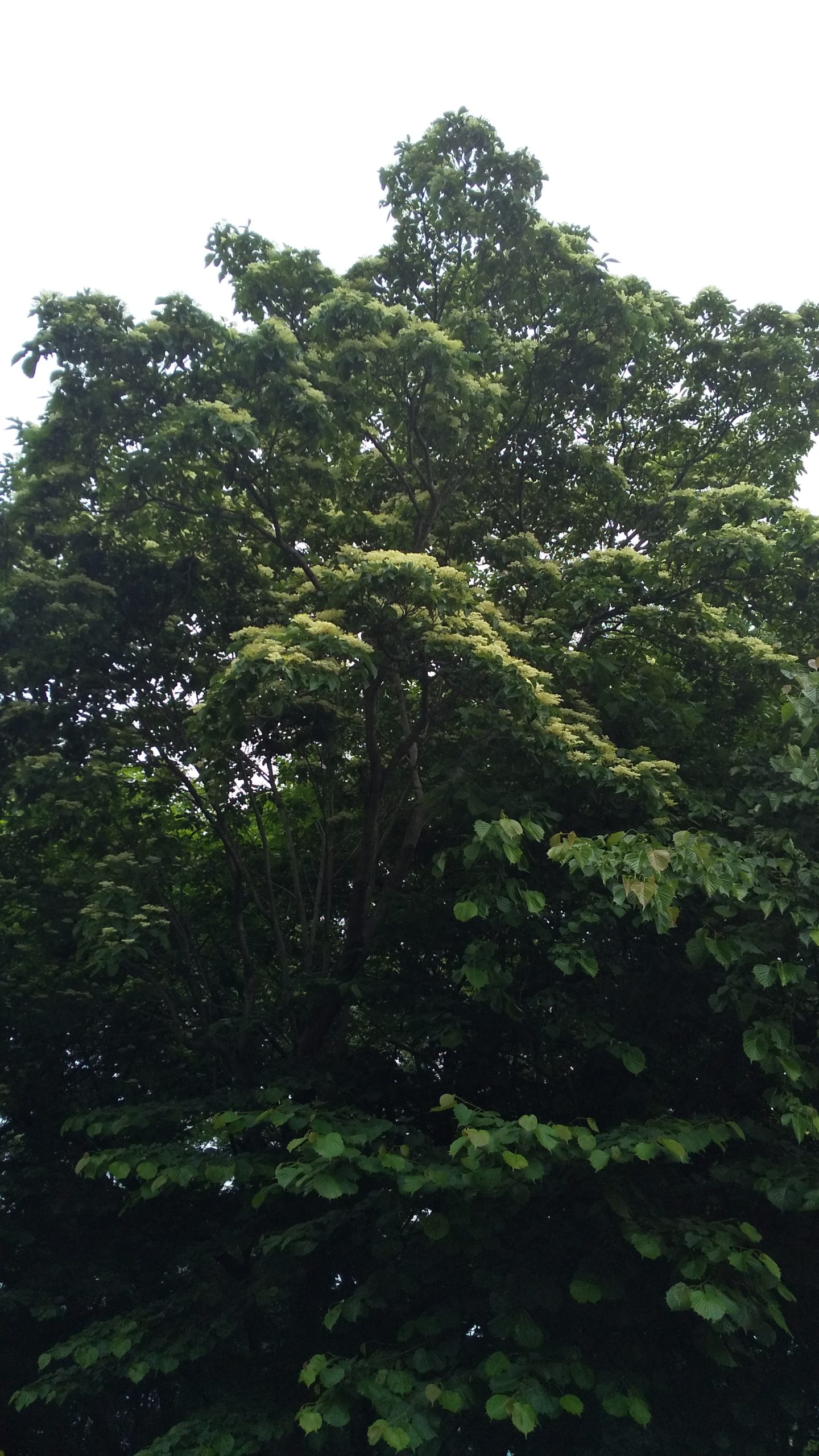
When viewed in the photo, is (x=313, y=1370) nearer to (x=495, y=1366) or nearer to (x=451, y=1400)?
(x=451, y=1400)

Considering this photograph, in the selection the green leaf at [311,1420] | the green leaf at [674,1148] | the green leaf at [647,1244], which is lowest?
the green leaf at [311,1420]

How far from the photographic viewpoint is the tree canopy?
193 inches

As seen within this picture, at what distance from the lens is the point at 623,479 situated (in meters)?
7.12

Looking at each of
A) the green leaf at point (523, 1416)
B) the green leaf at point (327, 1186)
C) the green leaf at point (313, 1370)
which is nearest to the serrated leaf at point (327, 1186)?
the green leaf at point (327, 1186)

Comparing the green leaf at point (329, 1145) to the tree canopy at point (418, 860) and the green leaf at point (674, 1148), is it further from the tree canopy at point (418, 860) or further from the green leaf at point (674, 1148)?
the green leaf at point (674, 1148)

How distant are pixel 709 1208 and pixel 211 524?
16.1ft

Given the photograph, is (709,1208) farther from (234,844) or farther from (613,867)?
(234,844)

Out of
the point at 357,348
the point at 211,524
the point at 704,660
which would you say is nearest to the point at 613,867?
the point at 704,660

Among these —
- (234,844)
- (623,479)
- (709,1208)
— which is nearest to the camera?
(709,1208)

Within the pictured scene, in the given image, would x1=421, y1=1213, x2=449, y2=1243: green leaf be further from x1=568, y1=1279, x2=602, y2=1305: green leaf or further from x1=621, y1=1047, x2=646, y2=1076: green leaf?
x1=621, y1=1047, x2=646, y2=1076: green leaf

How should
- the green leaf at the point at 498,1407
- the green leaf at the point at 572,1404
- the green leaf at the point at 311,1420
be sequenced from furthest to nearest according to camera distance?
the green leaf at the point at 311,1420, the green leaf at the point at 572,1404, the green leaf at the point at 498,1407

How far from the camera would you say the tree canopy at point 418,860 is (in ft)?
16.1

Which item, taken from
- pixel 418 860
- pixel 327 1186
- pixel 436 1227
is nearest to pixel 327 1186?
pixel 327 1186

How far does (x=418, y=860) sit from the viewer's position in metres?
7.52
